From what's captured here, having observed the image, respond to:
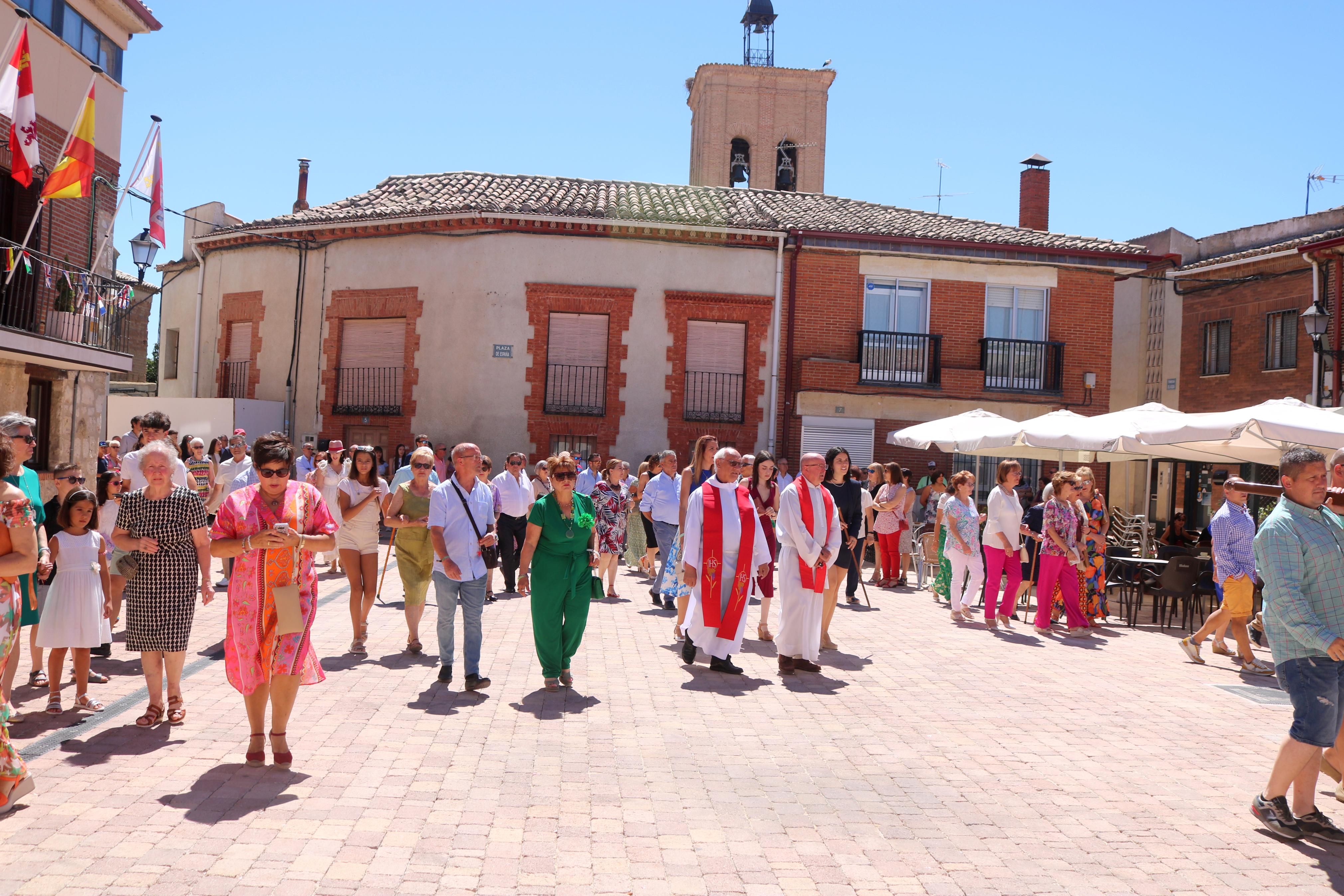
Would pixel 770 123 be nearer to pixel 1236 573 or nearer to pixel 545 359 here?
pixel 545 359

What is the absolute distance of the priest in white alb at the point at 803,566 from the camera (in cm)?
870

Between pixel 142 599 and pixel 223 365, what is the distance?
21483 mm

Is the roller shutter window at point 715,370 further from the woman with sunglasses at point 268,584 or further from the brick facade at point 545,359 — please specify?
the woman with sunglasses at point 268,584

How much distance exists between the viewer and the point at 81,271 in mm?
14641

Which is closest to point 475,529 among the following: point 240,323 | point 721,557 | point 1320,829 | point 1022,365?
point 721,557

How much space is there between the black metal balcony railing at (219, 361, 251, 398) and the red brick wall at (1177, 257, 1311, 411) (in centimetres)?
2346

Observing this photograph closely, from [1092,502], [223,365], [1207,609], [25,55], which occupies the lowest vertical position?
[1207,609]

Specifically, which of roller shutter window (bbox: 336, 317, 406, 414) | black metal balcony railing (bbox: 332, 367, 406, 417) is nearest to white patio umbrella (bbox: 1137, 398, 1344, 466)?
black metal balcony railing (bbox: 332, 367, 406, 417)

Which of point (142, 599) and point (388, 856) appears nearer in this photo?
point (388, 856)

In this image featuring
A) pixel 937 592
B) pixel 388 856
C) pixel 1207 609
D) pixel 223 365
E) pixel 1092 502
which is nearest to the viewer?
pixel 388 856

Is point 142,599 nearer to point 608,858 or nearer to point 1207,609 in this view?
point 608,858

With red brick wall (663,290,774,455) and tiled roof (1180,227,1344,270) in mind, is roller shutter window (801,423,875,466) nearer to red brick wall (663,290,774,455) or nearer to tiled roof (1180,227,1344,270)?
red brick wall (663,290,774,455)

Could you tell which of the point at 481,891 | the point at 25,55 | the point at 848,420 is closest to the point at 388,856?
the point at 481,891

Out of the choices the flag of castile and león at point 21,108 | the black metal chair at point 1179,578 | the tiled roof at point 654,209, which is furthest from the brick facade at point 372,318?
the black metal chair at point 1179,578
